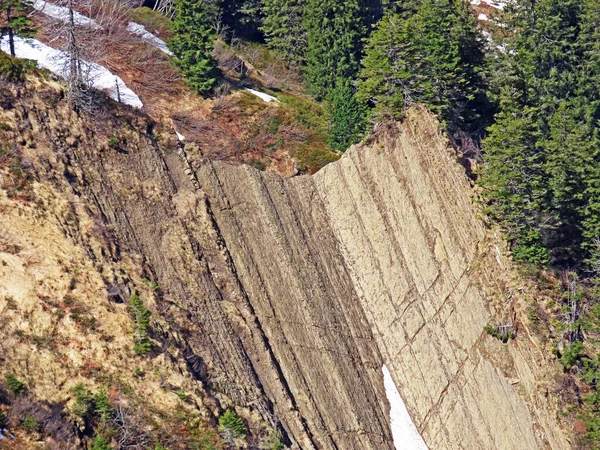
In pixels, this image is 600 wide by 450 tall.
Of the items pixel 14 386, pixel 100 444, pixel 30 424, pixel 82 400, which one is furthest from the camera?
pixel 82 400

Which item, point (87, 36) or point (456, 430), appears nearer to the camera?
point (456, 430)

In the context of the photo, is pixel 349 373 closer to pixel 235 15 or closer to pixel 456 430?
pixel 456 430

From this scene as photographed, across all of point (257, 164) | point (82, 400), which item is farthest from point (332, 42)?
point (82, 400)

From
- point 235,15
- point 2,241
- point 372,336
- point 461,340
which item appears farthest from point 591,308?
point 235,15

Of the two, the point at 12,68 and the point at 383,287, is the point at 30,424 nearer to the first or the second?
the point at 12,68

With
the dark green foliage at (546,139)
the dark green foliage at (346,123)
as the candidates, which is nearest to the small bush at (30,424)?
the dark green foliage at (546,139)

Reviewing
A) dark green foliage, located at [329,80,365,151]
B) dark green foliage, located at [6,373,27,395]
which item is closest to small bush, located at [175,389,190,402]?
dark green foliage, located at [6,373,27,395]

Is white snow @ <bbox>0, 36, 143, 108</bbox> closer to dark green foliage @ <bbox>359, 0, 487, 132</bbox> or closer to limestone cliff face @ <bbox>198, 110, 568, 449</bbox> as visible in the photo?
limestone cliff face @ <bbox>198, 110, 568, 449</bbox>
